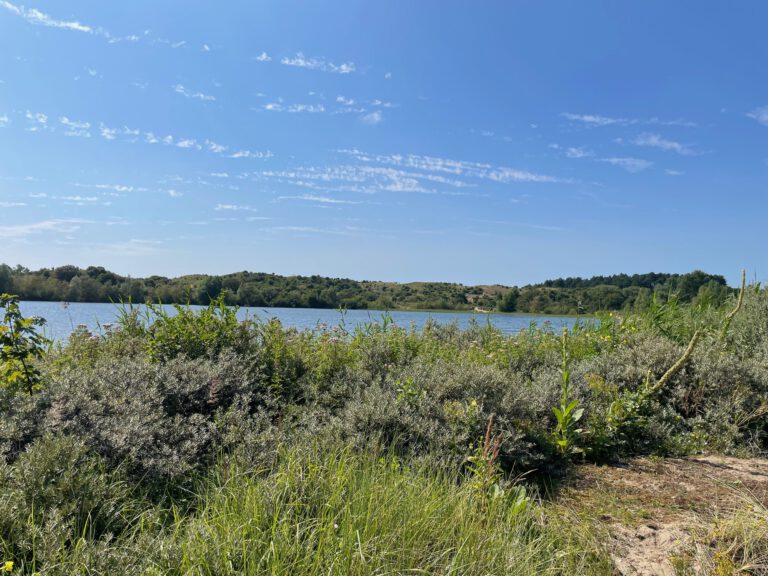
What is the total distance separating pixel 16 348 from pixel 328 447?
10.0 feet

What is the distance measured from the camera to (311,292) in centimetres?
1479

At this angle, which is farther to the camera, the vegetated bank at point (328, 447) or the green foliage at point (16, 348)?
the green foliage at point (16, 348)

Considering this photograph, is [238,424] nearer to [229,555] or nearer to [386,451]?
[386,451]

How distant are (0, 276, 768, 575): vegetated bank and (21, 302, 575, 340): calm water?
0.93m

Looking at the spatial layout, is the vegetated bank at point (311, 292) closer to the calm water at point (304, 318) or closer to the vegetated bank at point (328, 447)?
the calm water at point (304, 318)

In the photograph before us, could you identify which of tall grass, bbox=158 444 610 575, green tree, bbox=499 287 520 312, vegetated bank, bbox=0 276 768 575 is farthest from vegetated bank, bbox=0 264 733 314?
tall grass, bbox=158 444 610 575

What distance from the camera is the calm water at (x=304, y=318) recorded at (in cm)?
770

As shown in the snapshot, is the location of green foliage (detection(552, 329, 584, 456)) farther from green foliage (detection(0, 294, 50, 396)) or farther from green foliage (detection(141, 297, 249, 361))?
green foliage (detection(0, 294, 50, 396))

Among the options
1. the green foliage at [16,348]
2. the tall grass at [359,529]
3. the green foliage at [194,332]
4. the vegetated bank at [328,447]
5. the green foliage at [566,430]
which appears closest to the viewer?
the tall grass at [359,529]

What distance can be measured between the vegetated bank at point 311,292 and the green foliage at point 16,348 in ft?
6.19

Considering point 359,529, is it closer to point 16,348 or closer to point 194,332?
point 16,348

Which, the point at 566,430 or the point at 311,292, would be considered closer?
the point at 566,430

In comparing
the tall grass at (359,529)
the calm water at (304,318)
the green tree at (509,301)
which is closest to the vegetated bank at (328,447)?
the tall grass at (359,529)

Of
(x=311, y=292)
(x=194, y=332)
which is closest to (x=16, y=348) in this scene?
(x=194, y=332)
